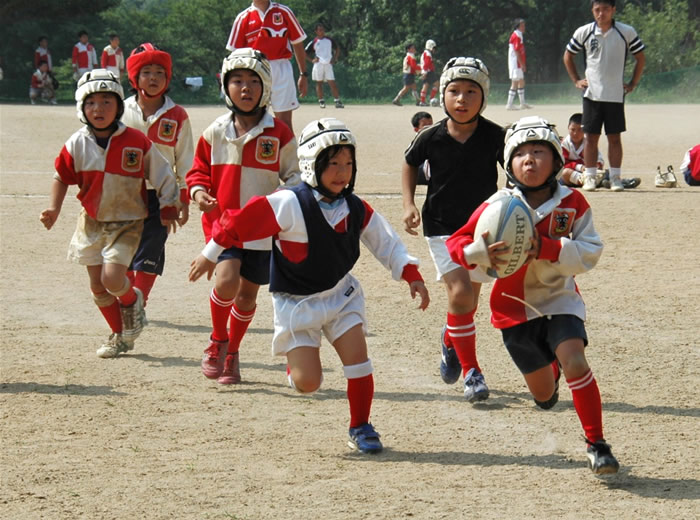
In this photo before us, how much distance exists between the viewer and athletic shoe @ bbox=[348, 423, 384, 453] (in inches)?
213

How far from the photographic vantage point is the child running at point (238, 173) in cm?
675

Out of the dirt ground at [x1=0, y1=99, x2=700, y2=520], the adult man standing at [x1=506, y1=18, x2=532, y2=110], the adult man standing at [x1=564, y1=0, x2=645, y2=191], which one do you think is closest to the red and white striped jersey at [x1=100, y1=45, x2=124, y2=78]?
the adult man standing at [x1=506, y1=18, x2=532, y2=110]

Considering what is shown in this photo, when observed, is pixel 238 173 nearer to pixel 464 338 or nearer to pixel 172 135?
pixel 172 135

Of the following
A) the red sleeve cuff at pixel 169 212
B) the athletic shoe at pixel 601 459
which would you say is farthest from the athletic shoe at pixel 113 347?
the athletic shoe at pixel 601 459

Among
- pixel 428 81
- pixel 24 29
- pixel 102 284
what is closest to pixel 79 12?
pixel 24 29

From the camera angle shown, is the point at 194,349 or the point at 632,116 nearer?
the point at 194,349

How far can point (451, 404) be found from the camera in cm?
634

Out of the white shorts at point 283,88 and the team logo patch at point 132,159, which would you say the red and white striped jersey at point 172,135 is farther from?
the white shorts at point 283,88

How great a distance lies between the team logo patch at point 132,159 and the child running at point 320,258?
1917mm

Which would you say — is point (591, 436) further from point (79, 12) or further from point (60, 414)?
point (79, 12)

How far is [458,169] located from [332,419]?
1574 mm

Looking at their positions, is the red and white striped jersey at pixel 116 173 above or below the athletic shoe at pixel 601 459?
above

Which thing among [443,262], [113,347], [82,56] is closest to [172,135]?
[113,347]

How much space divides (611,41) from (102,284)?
871cm
